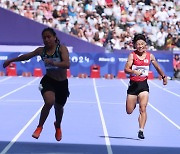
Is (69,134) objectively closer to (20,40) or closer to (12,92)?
(12,92)

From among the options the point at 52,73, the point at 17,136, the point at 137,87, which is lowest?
the point at 17,136

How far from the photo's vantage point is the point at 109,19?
33.0m

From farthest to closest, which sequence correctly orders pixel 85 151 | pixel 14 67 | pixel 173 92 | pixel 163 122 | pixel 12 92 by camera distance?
pixel 14 67, pixel 173 92, pixel 12 92, pixel 163 122, pixel 85 151

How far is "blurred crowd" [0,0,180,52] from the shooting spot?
103ft

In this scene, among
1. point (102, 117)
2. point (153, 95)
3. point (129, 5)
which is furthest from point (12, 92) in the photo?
point (129, 5)

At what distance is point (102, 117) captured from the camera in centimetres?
1350

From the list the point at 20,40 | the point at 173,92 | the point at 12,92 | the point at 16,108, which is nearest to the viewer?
the point at 16,108

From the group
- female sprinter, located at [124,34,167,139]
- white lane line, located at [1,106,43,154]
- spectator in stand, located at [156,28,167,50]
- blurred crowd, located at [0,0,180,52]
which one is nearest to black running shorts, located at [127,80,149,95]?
female sprinter, located at [124,34,167,139]

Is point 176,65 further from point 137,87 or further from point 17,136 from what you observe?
point 17,136

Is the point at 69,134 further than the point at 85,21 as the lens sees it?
No

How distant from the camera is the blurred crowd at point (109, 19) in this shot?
31.3 m

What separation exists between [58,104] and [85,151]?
0.88 meters

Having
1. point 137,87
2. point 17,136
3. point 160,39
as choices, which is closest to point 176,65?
point 160,39

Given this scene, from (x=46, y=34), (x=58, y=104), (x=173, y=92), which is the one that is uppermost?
(x=46, y=34)
